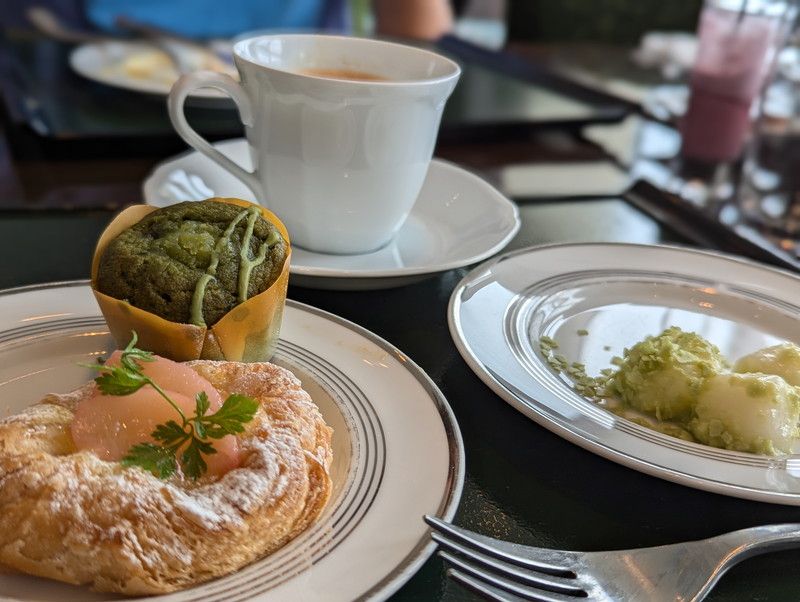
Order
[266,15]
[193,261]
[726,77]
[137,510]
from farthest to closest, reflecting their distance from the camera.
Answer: [266,15] < [726,77] < [193,261] < [137,510]

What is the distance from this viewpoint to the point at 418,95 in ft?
3.63

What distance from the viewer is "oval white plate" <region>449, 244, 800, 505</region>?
0.77 metres

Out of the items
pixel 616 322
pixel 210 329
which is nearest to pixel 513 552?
pixel 210 329

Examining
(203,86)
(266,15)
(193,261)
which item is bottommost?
(266,15)

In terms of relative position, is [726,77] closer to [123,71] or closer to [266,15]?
[123,71]

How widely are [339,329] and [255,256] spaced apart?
13 cm

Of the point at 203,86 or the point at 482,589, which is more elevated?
Result: the point at 203,86

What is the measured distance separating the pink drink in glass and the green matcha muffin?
1564mm

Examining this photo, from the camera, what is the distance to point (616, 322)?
1100mm

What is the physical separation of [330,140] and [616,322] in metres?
0.48

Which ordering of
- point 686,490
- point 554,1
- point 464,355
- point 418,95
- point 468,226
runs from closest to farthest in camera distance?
1. point 686,490
2. point 464,355
3. point 418,95
4. point 468,226
5. point 554,1

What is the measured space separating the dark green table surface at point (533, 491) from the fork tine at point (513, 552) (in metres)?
0.04

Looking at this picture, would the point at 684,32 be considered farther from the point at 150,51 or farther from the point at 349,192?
the point at 349,192

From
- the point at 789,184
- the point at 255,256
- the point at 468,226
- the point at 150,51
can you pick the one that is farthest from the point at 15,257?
the point at 789,184
